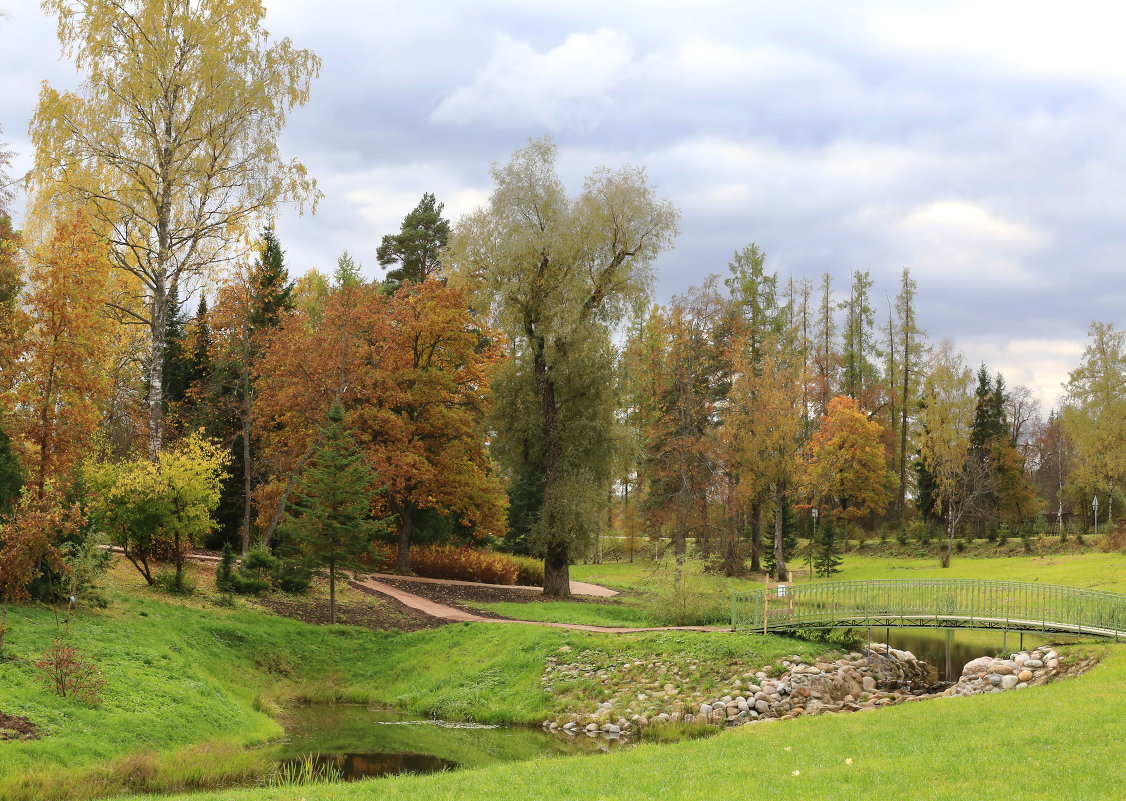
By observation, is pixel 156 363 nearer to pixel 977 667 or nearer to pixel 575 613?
pixel 575 613

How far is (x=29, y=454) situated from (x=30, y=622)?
3.53 m

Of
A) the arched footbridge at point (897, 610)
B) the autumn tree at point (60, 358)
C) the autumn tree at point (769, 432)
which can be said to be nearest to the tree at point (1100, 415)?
the autumn tree at point (769, 432)

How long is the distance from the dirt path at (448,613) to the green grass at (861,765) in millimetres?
8424

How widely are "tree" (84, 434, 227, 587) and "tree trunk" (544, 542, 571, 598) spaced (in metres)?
12.7

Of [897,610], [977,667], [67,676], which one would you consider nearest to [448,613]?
[897,610]

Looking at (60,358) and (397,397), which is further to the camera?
(397,397)

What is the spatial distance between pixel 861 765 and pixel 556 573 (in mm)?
21733

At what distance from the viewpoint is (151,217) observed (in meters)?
Result: 24.8

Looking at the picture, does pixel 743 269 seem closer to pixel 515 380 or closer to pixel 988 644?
pixel 515 380

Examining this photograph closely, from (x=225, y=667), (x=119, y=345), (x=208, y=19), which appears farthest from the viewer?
(x=119, y=345)

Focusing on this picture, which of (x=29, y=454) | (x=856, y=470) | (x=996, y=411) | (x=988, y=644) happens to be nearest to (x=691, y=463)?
(x=856, y=470)

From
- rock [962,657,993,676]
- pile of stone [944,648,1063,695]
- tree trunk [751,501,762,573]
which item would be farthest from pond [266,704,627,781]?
tree trunk [751,501,762,573]

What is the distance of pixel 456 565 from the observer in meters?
38.2

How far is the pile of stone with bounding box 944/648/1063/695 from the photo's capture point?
18.9m
